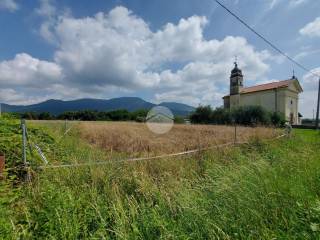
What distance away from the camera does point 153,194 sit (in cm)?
381

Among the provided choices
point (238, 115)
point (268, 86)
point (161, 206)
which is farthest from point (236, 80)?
point (161, 206)

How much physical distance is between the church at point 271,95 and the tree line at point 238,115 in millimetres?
4915

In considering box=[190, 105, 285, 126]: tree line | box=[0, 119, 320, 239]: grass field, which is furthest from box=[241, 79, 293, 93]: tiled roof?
box=[0, 119, 320, 239]: grass field

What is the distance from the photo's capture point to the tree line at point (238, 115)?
4356 centimetres

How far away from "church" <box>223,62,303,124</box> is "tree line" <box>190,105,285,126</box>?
4915 mm

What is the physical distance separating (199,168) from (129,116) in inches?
2946

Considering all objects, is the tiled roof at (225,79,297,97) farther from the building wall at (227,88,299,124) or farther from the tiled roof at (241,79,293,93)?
the building wall at (227,88,299,124)

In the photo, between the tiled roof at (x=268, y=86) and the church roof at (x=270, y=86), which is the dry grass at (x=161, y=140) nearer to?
the church roof at (x=270, y=86)

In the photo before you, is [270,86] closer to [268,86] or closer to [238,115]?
[268,86]

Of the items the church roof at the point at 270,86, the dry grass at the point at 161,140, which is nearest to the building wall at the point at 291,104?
the church roof at the point at 270,86

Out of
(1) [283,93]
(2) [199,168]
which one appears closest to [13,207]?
(2) [199,168]

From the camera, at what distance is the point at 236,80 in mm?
71750

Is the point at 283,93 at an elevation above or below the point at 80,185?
above

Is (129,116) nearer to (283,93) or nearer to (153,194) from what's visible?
(283,93)
